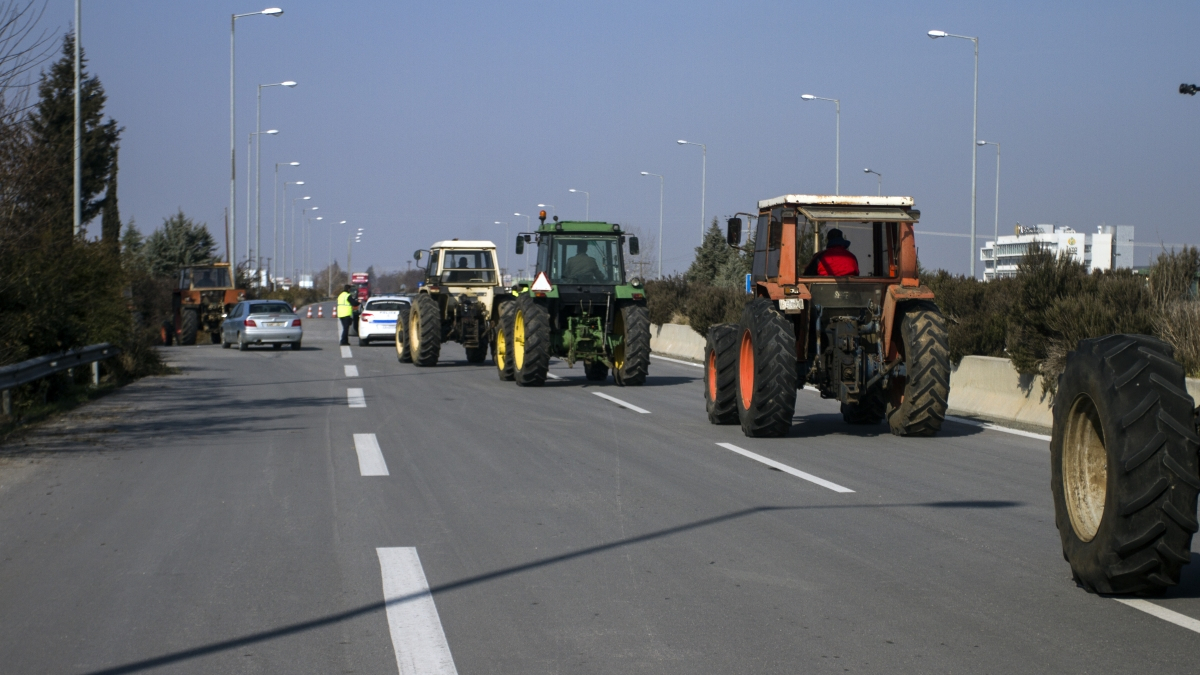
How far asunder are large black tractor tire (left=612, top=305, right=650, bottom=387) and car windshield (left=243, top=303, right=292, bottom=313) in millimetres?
16769

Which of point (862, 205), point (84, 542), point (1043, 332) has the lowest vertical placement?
point (84, 542)

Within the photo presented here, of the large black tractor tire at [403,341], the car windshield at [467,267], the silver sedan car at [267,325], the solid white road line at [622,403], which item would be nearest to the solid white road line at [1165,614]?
the solid white road line at [622,403]

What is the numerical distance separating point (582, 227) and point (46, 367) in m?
8.92

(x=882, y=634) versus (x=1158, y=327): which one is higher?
(x=1158, y=327)

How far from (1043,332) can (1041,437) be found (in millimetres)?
2615

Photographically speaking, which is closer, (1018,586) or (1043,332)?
(1018,586)

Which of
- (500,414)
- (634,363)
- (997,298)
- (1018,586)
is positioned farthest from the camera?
(634,363)

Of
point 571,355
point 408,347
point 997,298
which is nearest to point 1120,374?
point 997,298

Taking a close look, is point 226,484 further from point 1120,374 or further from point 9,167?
point 9,167

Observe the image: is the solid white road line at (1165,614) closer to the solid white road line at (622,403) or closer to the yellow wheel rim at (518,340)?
→ the solid white road line at (622,403)

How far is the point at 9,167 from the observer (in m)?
16.8

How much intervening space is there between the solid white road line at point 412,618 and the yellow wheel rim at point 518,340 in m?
13.4

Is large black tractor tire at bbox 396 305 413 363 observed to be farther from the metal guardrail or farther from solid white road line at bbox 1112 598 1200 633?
solid white road line at bbox 1112 598 1200 633

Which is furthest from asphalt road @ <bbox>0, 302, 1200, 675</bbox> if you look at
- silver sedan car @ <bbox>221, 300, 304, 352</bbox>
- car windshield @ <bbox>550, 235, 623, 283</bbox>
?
silver sedan car @ <bbox>221, 300, 304, 352</bbox>
